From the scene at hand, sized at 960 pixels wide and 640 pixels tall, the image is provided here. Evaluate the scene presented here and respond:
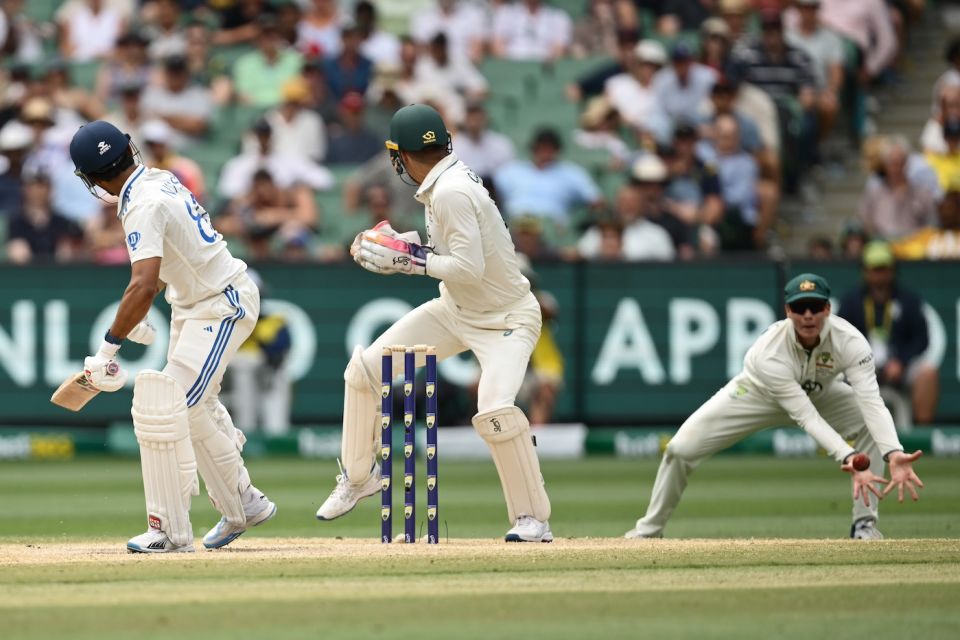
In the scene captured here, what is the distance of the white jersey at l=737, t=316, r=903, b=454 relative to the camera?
9.22m

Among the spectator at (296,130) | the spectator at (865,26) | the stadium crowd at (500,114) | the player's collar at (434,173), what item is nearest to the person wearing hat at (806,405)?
the player's collar at (434,173)

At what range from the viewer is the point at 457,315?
912 centimetres

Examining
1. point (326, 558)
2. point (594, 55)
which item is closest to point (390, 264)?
point (326, 558)

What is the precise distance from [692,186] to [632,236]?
0.89 m

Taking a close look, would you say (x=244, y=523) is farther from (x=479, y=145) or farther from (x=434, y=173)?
(x=479, y=145)

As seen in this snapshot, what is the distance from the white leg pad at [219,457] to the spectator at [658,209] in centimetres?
826

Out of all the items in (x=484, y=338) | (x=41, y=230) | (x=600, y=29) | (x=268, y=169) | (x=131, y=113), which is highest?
(x=600, y=29)

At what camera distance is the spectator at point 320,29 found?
61.5ft

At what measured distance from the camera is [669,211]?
653 inches

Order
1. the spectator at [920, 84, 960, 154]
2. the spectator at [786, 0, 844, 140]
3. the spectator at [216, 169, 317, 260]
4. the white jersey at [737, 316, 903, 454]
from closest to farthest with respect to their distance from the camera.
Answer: the white jersey at [737, 316, 903, 454]
the spectator at [216, 169, 317, 260]
the spectator at [920, 84, 960, 154]
the spectator at [786, 0, 844, 140]

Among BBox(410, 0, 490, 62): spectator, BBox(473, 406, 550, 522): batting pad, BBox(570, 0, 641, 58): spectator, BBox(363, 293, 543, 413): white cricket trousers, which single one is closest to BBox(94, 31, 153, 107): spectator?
BBox(410, 0, 490, 62): spectator

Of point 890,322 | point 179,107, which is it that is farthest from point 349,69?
point 890,322

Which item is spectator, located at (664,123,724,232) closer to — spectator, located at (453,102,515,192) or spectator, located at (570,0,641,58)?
spectator, located at (453,102,515,192)

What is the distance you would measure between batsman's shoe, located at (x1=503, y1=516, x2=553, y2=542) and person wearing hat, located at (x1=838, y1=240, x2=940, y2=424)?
6.36 meters
